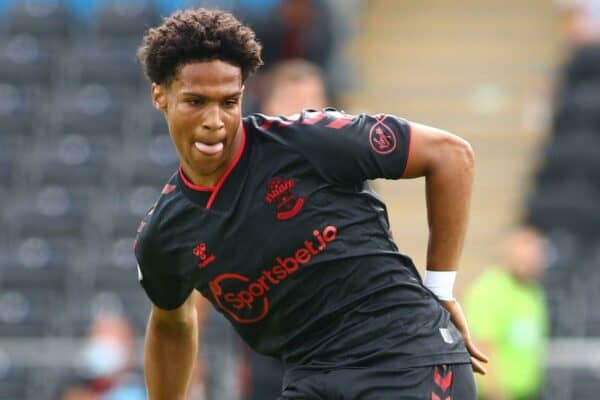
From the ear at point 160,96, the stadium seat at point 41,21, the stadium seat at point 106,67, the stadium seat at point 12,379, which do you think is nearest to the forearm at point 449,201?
the ear at point 160,96

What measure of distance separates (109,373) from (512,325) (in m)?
2.45

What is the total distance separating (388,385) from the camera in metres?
3.86

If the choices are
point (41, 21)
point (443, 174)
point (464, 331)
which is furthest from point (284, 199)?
point (41, 21)

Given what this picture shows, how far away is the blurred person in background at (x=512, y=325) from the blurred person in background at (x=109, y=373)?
2075 millimetres

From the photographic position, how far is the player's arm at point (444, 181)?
3.99m

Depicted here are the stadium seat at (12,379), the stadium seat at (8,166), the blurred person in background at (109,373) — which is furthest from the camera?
the stadium seat at (8,166)

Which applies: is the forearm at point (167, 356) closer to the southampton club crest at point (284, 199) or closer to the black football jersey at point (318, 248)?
the black football jersey at point (318, 248)

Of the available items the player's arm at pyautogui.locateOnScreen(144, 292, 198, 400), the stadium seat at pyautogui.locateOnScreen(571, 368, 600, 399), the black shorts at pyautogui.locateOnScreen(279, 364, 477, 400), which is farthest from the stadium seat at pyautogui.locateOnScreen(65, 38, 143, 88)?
the black shorts at pyautogui.locateOnScreen(279, 364, 477, 400)

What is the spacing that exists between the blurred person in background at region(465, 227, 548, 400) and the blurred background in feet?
0.04

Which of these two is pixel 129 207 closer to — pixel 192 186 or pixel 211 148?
pixel 192 186

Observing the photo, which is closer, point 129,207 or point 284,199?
point 284,199

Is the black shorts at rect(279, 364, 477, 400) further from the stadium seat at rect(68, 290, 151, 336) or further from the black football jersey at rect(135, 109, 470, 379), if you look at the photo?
the stadium seat at rect(68, 290, 151, 336)

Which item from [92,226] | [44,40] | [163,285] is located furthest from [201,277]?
[44,40]

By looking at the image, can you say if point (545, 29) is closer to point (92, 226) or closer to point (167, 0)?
point (167, 0)
